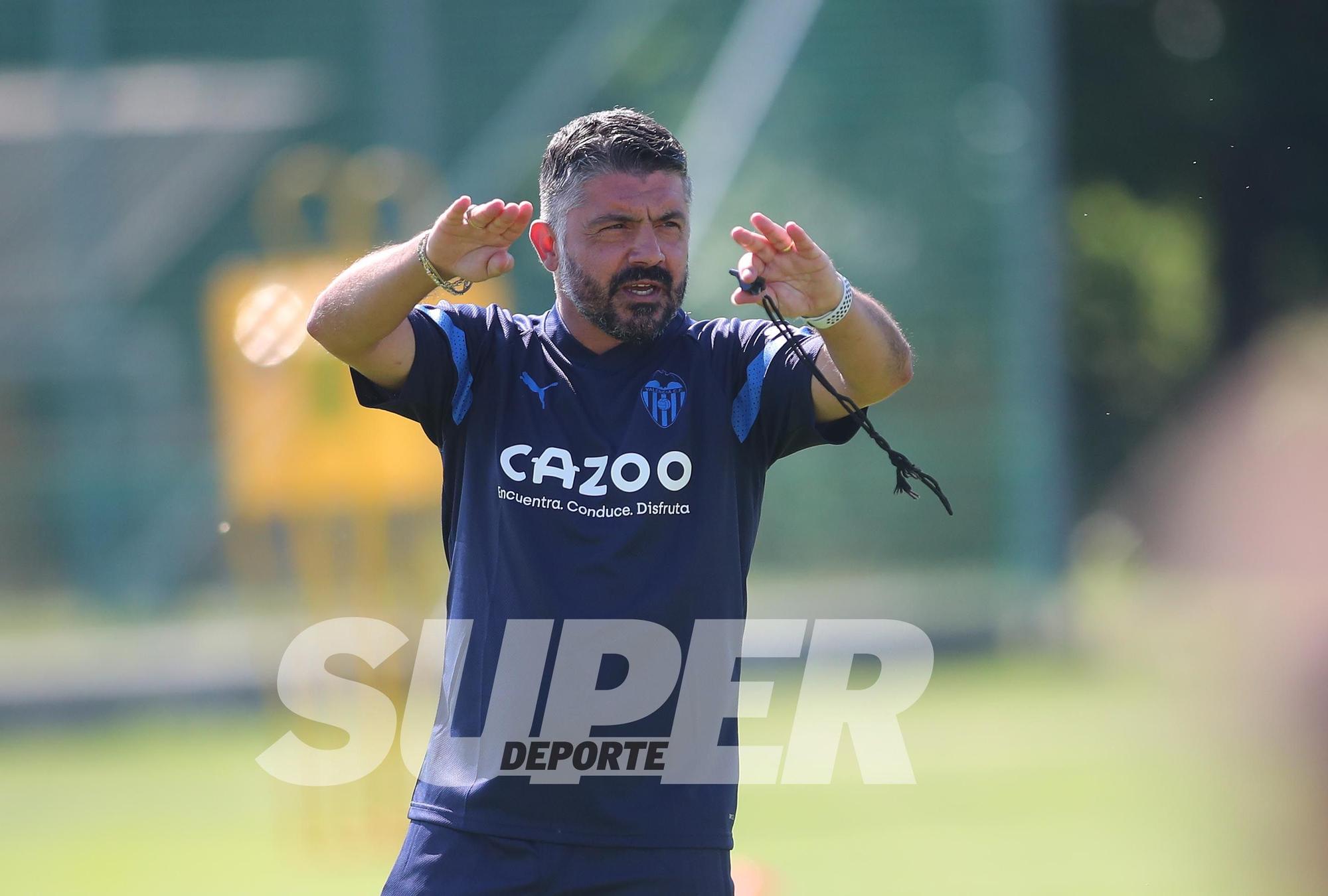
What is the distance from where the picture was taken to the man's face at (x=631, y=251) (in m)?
3.61

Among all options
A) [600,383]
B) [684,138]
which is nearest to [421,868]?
[600,383]

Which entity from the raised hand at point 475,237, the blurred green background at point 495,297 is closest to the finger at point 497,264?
the raised hand at point 475,237

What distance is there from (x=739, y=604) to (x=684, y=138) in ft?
35.6

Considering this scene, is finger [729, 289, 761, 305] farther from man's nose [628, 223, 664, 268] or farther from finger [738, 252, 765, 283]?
man's nose [628, 223, 664, 268]

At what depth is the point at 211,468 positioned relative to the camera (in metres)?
13.3

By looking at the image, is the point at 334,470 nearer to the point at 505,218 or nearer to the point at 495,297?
the point at 495,297

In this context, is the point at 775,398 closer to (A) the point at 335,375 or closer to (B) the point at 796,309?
(B) the point at 796,309

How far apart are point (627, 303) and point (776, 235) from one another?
0.38 metres

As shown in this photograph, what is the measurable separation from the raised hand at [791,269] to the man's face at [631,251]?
0.63 ft

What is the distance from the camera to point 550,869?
11.3 feet

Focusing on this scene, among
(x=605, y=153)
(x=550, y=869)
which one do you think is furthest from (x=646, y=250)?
(x=550, y=869)

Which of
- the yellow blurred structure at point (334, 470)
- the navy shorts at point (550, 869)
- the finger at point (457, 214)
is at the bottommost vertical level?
the navy shorts at point (550, 869)

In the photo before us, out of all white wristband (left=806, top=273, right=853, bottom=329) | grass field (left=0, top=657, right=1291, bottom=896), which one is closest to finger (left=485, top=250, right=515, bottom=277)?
white wristband (left=806, top=273, right=853, bottom=329)

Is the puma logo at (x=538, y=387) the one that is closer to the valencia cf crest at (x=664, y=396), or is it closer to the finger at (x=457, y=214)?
the valencia cf crest at (x=664, y=396)
